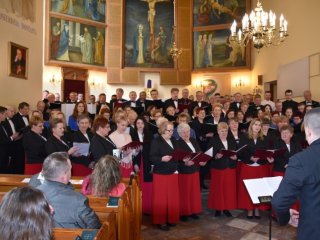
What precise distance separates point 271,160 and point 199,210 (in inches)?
54.4

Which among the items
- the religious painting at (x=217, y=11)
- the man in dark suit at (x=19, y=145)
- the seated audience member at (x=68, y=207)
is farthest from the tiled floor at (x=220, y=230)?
the religious painting at (x=217, y=11)

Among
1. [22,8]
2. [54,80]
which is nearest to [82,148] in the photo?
[22,8]

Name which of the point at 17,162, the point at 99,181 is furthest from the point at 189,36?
the point at 99,181

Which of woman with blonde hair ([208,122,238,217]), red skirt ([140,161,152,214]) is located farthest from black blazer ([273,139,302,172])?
red skirt ([140,161,152,214])

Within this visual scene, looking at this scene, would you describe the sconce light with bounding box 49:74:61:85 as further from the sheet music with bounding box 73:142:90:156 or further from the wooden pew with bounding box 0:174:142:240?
the wooden pew with bounding box 0:174:142:240

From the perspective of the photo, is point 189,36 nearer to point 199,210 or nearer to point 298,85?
point 298,85

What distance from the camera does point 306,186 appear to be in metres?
2.26

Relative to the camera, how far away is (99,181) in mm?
3277

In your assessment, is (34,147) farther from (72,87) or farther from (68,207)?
(72,87)

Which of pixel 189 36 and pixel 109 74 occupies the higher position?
pixel 189 36

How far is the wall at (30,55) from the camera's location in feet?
26.3

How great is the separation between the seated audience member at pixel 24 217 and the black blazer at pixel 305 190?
5.01 ft

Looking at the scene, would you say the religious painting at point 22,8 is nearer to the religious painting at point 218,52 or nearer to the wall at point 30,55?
the wall at point 30,55

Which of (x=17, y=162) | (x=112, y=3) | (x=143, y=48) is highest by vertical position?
(x=112, y=3)
